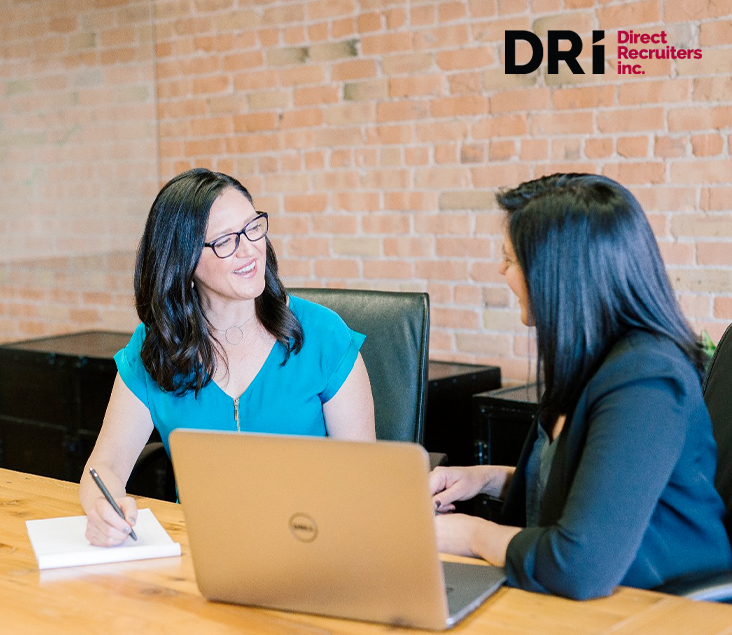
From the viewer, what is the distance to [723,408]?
65.9 inches

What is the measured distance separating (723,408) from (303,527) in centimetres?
88

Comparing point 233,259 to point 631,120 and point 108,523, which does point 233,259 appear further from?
point 631,120

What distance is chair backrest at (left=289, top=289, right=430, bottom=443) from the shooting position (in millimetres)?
2043

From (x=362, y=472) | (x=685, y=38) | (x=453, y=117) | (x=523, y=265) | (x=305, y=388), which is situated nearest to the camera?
(x=362, y=472)

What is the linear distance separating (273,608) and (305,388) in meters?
0.80

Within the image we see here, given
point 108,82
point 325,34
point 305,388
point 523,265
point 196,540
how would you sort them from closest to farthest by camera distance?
point 196,540, point 523,265, point 305,388, point 325,34, point 108,82

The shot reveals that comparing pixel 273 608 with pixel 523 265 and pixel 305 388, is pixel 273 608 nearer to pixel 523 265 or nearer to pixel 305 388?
pixel 523 265

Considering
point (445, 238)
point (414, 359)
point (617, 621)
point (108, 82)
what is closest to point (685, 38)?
point (445, 238)

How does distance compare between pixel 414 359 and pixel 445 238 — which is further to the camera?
pixel 445 238

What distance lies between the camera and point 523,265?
1.30 m

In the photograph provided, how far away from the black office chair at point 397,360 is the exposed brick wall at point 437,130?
0.95 m

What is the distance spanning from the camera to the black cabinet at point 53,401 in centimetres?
327

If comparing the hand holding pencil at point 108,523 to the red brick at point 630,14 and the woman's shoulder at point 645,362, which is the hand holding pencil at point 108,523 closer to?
the woman's shoulder at point 645,362

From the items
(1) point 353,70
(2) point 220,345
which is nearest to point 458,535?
(2) point 220,345
